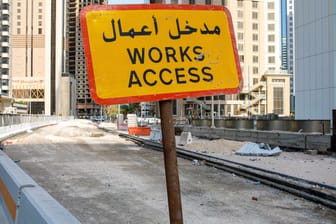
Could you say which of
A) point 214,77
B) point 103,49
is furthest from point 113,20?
point 214,77

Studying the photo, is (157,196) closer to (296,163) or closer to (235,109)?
(296,163)

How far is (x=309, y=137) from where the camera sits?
68.2 ft

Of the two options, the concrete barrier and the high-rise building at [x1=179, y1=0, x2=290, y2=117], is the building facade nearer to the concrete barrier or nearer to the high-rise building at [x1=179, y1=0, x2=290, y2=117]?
the concrete barrier

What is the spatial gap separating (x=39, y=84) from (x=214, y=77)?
6743 inches

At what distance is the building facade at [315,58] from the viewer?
32531 millimetres

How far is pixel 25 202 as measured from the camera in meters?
4.44

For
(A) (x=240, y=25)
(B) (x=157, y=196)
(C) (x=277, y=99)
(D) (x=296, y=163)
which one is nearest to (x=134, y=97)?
(B) (x=157, y=196)

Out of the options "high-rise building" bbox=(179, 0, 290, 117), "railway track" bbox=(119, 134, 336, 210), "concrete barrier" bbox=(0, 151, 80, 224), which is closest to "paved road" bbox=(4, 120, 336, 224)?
"railway track" bbox=(119, 134, 336, 210)

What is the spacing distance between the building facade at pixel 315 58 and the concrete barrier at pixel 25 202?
95.9 ft

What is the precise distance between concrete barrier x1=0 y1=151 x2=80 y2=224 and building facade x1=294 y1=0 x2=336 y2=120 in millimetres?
29237

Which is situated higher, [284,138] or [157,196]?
[284,138]

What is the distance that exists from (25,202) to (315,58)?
33689 mm

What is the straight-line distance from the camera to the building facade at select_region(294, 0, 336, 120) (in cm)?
3253

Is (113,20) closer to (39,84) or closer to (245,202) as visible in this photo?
(245,202)
